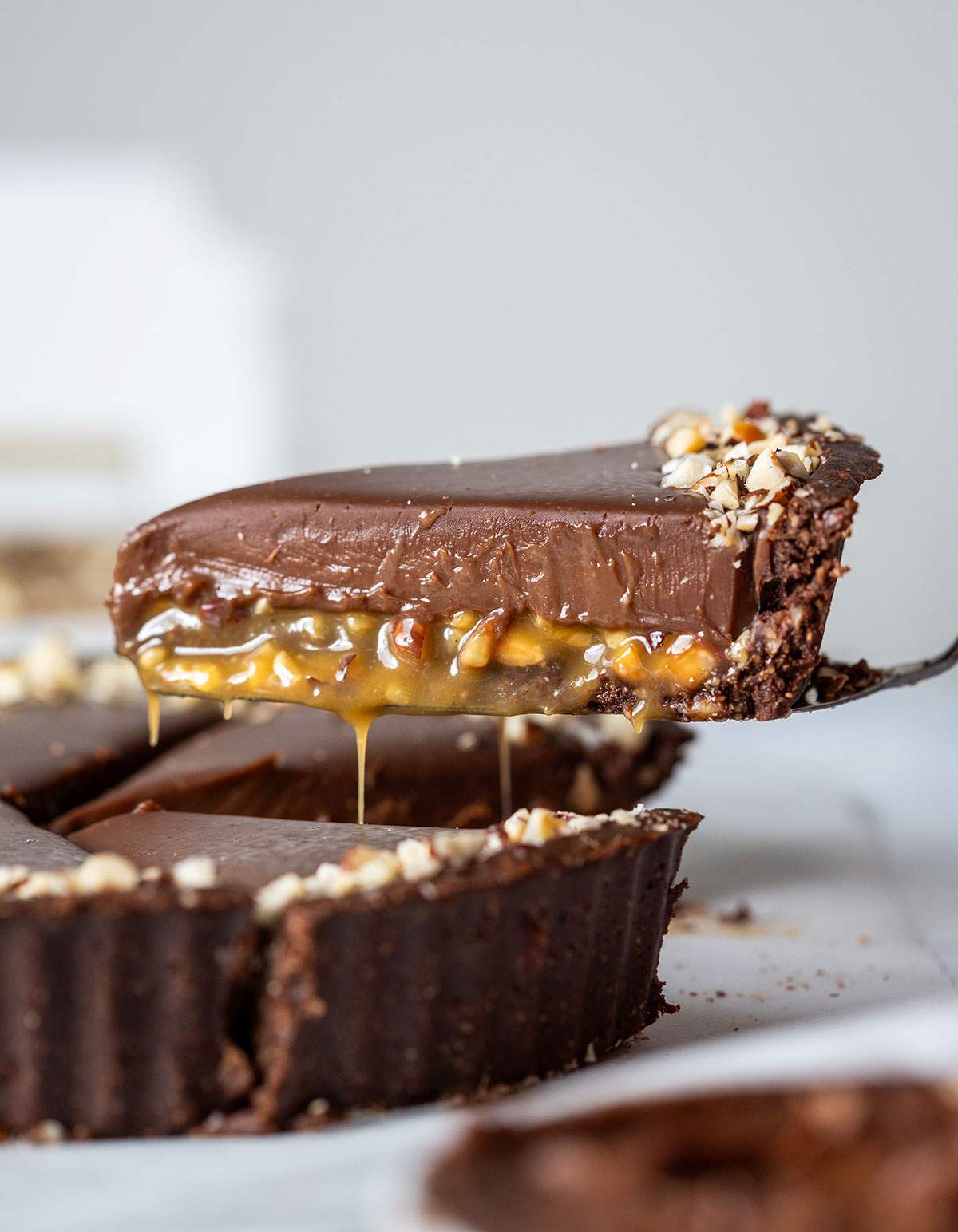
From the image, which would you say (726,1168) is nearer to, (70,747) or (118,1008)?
(118,1008)

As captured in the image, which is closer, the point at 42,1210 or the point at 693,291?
the point at 42,1210

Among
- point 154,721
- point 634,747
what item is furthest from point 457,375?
point 154,721

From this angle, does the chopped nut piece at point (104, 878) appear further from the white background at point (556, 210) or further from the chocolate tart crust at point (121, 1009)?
the white background at point (556, 210)

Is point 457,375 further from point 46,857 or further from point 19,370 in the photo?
point 46,857

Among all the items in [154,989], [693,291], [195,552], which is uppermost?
[693,291]

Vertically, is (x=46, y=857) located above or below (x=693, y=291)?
below

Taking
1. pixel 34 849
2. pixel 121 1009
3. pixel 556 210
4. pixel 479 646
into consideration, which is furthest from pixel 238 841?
pixel 556 210

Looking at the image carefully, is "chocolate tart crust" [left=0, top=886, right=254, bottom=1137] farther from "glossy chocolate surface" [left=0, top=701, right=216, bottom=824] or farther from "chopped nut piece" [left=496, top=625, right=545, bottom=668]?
"glossy chocolate surface" [left=0, top=701, right=216, bottom=824]

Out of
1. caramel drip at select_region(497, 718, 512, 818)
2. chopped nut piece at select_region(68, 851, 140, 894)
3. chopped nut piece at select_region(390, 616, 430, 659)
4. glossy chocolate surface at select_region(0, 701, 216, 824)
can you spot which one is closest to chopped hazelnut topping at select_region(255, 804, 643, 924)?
chopped nut piece at select_region(68, 851, 140, 894)
